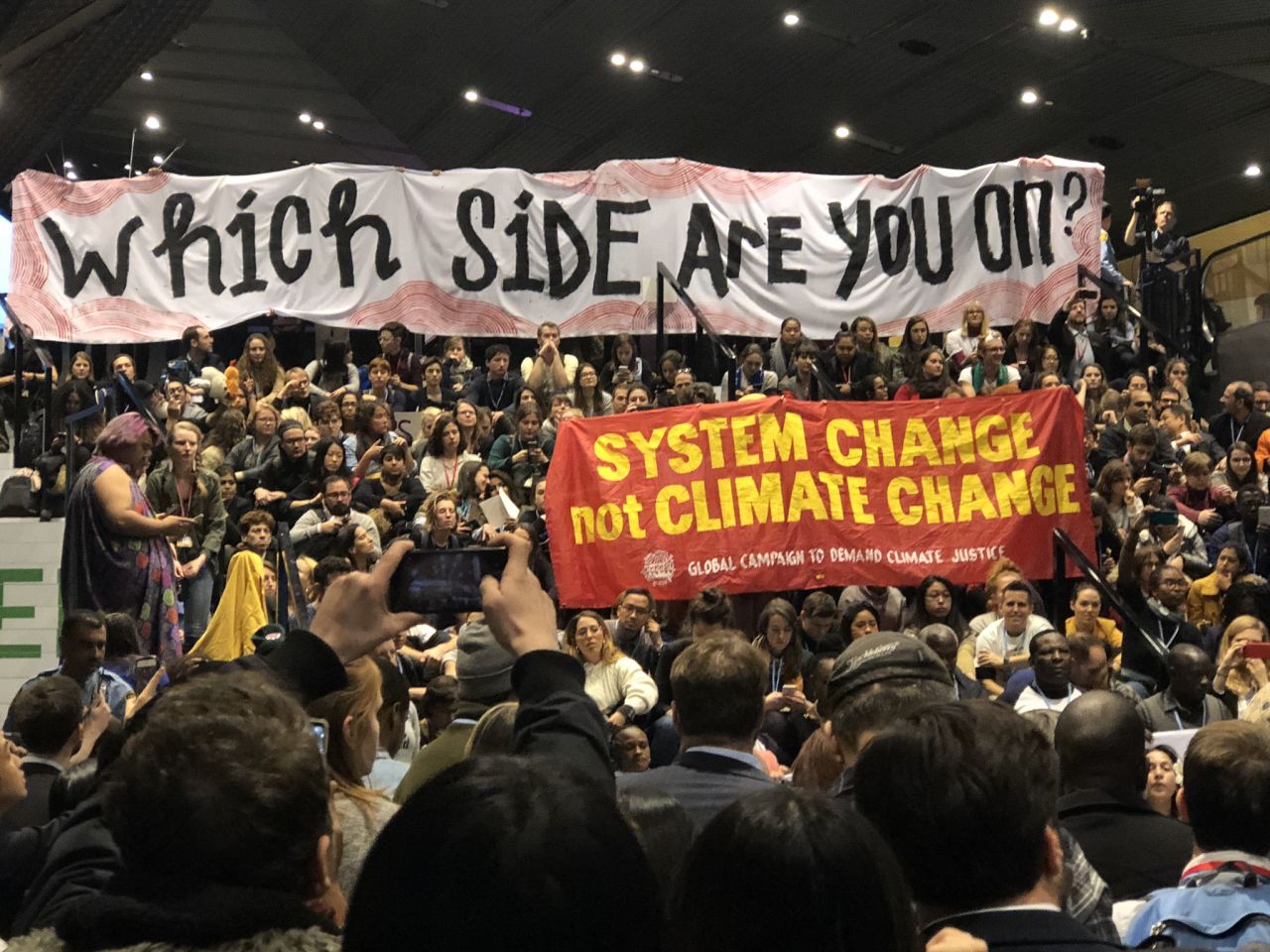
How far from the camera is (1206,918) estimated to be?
9.37ft

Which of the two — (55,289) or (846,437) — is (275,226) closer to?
(55,289)

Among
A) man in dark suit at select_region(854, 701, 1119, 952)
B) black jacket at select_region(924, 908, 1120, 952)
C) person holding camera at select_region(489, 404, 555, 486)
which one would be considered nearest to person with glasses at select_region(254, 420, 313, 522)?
person holding camera at select_region(489, 404, 555, 486)

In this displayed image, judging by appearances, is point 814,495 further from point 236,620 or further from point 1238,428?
point 1238,428

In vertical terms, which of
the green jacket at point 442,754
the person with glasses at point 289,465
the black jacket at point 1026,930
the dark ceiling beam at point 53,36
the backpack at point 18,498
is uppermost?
the dark ceiling beam at point 53,36

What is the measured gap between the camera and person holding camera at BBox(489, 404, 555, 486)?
12727 mm

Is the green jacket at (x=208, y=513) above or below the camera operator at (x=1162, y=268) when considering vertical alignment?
below

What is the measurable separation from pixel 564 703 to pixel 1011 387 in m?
11.1

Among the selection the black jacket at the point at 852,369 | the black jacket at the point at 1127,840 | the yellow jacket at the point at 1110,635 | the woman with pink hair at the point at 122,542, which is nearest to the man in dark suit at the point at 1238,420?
the black jacket at the point at 852,369

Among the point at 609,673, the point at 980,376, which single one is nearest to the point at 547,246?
the point at 980,376

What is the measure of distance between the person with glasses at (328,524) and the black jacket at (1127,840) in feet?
25.9

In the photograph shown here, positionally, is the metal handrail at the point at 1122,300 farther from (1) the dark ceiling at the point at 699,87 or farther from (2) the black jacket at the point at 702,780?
(2) the black jacket at the point at 702,780

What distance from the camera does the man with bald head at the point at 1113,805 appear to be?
3592 millimetres

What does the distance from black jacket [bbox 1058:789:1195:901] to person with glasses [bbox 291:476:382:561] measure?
25.9ft

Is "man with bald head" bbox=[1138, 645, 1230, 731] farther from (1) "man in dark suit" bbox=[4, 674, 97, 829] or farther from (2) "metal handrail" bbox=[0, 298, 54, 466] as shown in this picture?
(2) "metal handrail" bbox=[0, 298, 54, 466]
